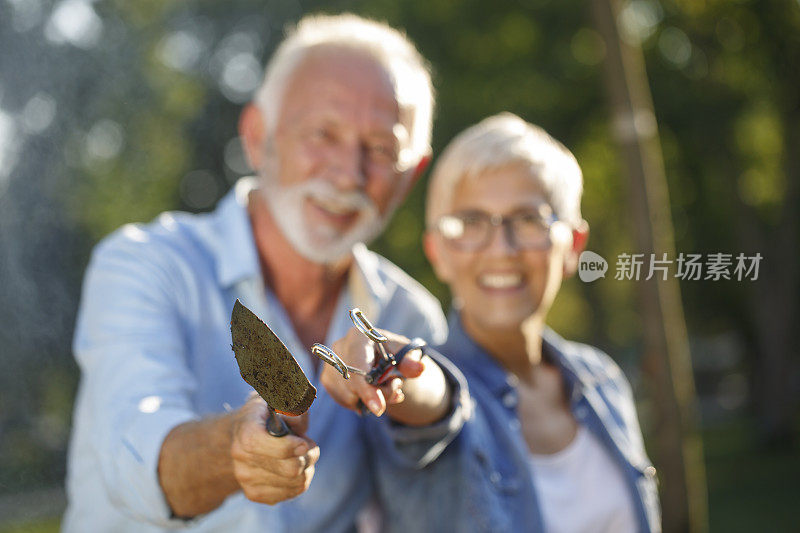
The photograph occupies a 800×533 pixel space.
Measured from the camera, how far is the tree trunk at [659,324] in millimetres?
4840

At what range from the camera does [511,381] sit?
2.19m

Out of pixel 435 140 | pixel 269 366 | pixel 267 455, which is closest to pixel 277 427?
pixel 267 455

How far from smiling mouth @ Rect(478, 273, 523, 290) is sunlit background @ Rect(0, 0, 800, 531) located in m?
10.3

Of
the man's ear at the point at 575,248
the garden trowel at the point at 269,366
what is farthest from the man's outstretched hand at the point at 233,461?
the man's ear at the point at 575,248

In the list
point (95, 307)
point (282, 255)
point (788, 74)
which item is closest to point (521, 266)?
point (282, 255)

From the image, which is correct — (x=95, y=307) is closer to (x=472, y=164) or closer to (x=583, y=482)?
(x=472, y=164)

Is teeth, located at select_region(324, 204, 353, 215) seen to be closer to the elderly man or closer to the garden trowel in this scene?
the elderly man

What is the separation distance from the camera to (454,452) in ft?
6.53

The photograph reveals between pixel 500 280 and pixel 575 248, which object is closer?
pixel 500 280

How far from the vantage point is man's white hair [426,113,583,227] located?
→ 2150 millimetres

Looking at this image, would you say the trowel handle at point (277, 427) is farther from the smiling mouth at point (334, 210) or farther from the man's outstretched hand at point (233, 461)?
the smiling mouth at point (334, 210)

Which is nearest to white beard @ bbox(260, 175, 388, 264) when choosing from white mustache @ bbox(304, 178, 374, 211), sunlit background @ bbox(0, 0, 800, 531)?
white mustache @ bbox(304, 178, 374, 211)

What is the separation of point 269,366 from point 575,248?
1.54 meters

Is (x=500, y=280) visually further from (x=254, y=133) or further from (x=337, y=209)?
(x=254, y=133)
